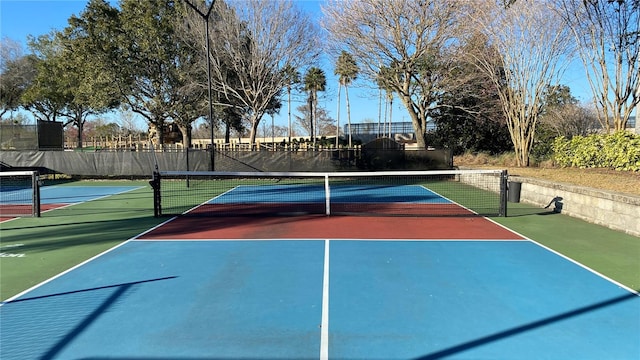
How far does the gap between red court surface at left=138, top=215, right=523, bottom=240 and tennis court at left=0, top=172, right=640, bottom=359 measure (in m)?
0.23

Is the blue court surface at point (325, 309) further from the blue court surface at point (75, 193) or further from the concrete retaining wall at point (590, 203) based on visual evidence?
the blue court surface at point (75, 193)

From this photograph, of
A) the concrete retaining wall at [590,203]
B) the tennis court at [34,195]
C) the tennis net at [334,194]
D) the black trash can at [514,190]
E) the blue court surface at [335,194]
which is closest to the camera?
the concrete retaining wall at [590,203]

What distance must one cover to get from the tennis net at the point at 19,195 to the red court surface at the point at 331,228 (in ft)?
15.0

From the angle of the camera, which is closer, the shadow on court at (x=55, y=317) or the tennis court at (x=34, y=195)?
the shadow on court at (x=55, y=317)

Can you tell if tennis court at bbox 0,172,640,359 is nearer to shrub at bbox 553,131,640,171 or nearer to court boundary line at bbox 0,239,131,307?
court boundary line at bbox 0,239,131,307

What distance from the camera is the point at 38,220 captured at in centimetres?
1168

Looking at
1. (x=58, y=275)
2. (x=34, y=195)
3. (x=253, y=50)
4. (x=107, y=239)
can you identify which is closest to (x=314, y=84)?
(x=253, y=50)

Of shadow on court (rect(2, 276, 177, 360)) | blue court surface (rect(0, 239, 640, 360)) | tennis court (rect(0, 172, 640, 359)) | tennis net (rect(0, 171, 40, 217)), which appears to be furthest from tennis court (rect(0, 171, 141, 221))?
shadow on court (rect(2, 276, 177, 360))

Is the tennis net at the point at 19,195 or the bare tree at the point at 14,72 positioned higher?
the bare tree at the point at 14,72

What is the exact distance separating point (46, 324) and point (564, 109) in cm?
3531

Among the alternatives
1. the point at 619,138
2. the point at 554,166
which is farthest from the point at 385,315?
the point at 554,166

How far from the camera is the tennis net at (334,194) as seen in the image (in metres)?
12.5

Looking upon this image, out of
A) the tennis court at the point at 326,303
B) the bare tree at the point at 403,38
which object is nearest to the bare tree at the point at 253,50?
the bare tree at the point at 403,38

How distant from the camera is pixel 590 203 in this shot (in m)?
11.0
